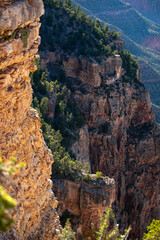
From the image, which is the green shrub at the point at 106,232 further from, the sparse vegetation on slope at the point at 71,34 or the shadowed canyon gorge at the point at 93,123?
the sparse vegetation on slope at the point at 71,34

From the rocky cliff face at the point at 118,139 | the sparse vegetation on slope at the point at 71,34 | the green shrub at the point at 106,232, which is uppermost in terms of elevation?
the sparse vegetation on slope at the point at 71,34

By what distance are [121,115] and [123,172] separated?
8.38 m

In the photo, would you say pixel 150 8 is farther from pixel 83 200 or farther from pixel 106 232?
pixel 106 232

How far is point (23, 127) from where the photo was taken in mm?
10789

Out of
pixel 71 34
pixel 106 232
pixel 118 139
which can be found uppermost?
pixel 71 34

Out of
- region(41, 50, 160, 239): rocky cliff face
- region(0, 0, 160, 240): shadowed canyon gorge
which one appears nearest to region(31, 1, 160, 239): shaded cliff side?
region(41, 50, 160, 239): rocky cliff face

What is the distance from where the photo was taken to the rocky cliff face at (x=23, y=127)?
902cm

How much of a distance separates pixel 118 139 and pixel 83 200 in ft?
76.1

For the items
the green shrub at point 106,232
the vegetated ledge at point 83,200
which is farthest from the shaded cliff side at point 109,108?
the green shrub at point 106,232

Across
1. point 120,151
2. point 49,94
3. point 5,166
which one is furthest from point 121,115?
point 5,166

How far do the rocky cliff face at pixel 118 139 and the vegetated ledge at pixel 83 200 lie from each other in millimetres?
15609

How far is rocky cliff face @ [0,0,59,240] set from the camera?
355 inches

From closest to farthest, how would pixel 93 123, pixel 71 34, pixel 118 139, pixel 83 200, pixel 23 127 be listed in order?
pixel 23 127 → pixel 83 200 → pixel 93 123 → pixel 118 139 → pixel 71 34

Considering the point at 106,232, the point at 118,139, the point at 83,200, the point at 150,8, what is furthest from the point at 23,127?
the point at 150,8
